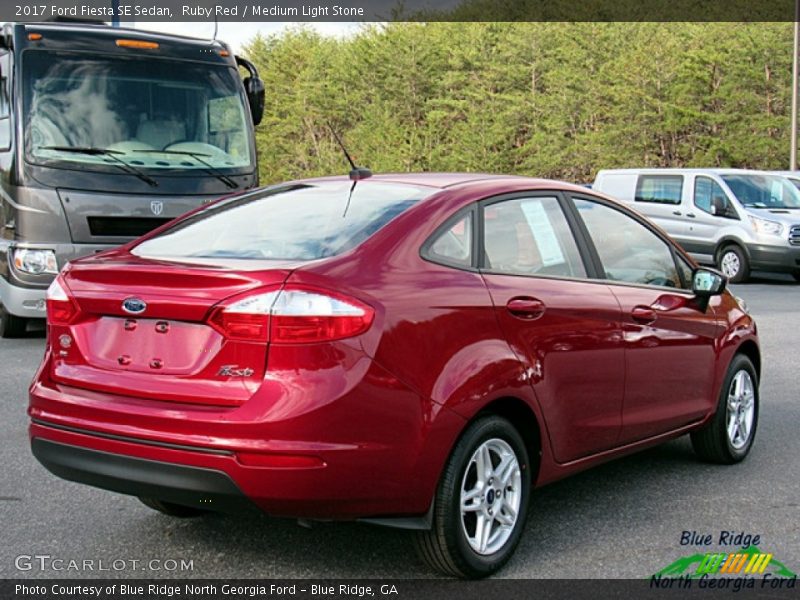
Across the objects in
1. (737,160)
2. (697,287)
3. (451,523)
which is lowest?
(737,160)

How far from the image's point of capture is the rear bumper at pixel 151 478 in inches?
151

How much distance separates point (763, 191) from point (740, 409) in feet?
47.1

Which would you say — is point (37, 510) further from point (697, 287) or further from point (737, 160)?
point (737, 160)

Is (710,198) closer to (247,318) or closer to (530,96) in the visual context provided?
(247,318)

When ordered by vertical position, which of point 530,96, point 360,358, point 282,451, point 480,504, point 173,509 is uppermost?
point 360,358

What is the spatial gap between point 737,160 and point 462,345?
42199 mm

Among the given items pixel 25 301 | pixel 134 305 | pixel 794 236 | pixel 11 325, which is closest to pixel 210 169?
pixel 25 301

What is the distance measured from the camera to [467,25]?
56.7 meters

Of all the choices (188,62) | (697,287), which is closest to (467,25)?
(188,62)

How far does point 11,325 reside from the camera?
449 inches

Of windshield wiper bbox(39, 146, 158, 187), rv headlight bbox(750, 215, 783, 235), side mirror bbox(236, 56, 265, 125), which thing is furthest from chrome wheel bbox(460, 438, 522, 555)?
rv headlight bbox(750, 215, 783, 235)

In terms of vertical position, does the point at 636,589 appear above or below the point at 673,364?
below
